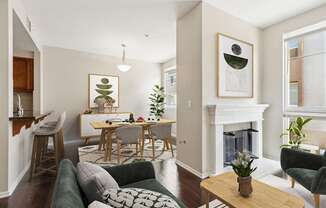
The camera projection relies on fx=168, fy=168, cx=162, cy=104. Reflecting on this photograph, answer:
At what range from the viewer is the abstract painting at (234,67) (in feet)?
9.40

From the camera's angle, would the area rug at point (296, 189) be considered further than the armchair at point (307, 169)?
Yes

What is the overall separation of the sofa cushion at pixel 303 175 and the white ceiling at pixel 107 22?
272 centimetres

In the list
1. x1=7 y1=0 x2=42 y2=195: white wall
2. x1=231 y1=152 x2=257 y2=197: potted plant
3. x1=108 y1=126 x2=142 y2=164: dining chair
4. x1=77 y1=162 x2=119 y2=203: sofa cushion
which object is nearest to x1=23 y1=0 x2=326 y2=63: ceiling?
x1=7 y1=0 x2=42 y2=195: white wall

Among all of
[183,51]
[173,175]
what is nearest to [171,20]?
[183,51]

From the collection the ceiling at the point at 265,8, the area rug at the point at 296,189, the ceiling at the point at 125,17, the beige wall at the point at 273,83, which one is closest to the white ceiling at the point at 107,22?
the ceiling at the point at 125,17

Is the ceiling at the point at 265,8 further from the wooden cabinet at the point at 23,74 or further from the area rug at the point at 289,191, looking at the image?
the wooden cabinet at the point at 23,74

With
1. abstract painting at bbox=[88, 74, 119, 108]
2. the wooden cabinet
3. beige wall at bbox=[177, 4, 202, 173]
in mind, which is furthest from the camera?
abstract painting at bbox=[88, 74, 119, 108]

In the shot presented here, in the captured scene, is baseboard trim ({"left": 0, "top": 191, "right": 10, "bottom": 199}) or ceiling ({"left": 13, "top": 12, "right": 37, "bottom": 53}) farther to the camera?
ceiling ({"left": 13, "top": 12, "right": 37, "bottom": 53})

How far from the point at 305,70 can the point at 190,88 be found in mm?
2139

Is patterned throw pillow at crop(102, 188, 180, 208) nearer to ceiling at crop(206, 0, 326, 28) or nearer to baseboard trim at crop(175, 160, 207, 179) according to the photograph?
baseboard trim at crop(175, 160, 207, 179)

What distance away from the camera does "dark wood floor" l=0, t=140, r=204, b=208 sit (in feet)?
6.57

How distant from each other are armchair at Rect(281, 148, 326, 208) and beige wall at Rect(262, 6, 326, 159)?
1.20 meters

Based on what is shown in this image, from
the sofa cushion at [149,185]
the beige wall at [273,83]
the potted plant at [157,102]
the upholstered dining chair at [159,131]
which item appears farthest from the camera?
the potted plant at [157,102]

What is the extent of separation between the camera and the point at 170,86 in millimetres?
6141
